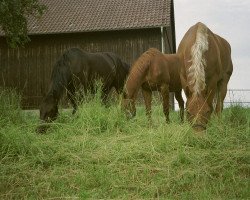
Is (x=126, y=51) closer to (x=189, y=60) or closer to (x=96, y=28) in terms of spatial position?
(x=96, y=28)

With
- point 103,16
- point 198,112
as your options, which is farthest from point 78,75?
point 103,16

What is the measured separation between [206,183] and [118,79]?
28.8 feet

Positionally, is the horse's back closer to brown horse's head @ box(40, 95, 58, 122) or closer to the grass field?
the grass field

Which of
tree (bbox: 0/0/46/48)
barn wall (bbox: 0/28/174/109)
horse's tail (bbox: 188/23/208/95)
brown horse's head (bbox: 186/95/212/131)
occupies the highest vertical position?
tree (bbox: 0/0/46/48)

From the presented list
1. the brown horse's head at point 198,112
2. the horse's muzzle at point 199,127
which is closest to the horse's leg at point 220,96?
the brown horse's head at point 198,112

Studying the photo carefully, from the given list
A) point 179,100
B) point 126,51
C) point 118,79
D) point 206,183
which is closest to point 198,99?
point 206,183

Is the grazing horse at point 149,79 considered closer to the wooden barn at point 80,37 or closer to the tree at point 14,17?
the tree at point 14,17

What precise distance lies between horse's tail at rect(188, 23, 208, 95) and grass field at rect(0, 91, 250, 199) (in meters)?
0.64

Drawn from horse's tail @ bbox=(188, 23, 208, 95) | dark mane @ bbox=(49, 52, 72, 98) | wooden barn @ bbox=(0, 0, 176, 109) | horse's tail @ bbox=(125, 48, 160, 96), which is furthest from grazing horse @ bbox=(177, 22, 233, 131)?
wooden barn @ bbox=(0, 0, 176, 109)

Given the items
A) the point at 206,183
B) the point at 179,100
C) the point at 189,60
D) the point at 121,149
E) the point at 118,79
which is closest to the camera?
the point at 206,183

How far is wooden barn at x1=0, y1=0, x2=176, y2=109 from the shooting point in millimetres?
20641

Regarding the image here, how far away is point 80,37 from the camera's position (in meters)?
21.4

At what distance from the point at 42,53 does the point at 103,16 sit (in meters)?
3.67

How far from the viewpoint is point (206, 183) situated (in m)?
4.81
